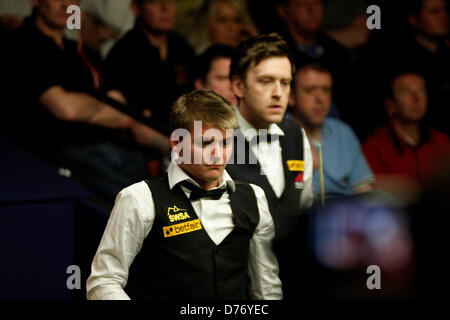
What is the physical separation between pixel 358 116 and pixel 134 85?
1192mm

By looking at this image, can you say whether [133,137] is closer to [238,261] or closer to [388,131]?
[238,261]

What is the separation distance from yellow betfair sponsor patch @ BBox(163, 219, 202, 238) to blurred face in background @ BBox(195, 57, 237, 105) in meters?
0.76

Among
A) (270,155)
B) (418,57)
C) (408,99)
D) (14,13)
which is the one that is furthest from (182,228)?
(418,57)

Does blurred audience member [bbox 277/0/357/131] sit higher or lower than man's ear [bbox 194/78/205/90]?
higher

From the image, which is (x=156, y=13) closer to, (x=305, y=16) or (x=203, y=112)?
(x=305, y=16)

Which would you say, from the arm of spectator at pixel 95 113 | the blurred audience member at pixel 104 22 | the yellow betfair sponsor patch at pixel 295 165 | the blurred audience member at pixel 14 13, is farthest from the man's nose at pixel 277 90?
the blurred audience member at pixel 14 13

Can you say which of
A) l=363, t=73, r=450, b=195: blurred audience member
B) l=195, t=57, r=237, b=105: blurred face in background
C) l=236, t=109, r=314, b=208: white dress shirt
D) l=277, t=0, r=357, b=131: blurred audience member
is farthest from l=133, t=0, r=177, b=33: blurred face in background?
l=363, t=73, r=450, b=195: blurred audience member

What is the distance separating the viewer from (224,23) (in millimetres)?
2783

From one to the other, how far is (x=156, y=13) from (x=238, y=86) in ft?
2.95

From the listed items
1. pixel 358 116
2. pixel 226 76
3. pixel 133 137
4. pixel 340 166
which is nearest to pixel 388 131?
pixel 358 116

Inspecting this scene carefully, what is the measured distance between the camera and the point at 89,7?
8.22ft

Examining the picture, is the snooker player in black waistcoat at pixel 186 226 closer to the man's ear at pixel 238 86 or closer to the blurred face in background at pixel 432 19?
the man's ear at pixel 238 86

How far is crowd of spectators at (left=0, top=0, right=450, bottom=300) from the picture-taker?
2377mm

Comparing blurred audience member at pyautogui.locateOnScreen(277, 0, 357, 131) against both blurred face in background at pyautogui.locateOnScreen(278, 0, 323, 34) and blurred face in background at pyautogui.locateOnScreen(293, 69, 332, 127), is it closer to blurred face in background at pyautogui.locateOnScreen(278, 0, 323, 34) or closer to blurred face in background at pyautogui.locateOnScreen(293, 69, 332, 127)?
blurred face in background at pyautogui.locateOnScreen(278, 0, 323, 34)
